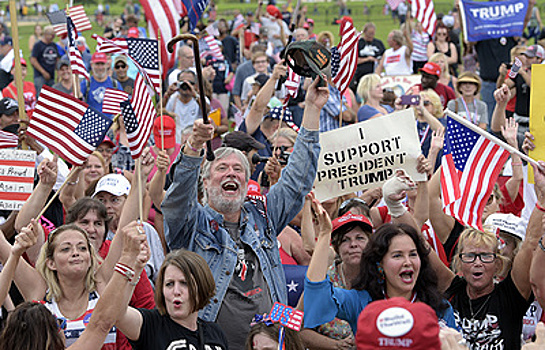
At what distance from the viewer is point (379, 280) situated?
495 centimetres

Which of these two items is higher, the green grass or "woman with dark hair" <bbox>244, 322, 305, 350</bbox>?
"woman with dark hair" <bbox>244, 322, 305, 350</bbox>

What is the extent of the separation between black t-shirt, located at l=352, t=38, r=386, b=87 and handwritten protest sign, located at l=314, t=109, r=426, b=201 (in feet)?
29.7

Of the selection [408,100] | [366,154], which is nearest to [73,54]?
[366,154]

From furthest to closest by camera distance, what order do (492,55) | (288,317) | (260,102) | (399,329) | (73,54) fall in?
(492,55) → (260,102) → (73,54) → (288,317) → (399,329)

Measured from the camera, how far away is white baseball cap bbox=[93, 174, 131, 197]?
681 cm

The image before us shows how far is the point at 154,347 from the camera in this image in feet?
14.7

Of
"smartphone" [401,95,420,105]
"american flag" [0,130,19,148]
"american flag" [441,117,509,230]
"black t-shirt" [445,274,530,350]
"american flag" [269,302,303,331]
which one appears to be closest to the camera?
"american flag" [269,302,303,331]

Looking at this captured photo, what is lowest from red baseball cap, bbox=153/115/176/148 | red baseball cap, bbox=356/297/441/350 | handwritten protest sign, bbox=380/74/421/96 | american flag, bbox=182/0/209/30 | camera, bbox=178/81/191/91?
handwritten protest sign, bbox=380/74/421/96

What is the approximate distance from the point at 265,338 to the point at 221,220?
2.54ft

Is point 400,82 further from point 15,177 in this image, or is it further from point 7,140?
point 15,177

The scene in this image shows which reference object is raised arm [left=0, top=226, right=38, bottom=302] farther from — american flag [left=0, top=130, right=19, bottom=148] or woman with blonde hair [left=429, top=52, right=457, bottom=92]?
woman with blonde hair [left=429, top=52, right=457, bottom=92]

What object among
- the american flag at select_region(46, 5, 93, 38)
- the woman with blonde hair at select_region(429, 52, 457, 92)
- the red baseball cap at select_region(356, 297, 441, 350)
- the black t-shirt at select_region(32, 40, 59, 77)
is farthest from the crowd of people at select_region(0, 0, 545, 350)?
the black t-shirt at select_region(32, 40, 59, 77)

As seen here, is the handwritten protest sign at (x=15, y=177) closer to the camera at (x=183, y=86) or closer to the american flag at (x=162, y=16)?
the american flag at (x=162, y=16)

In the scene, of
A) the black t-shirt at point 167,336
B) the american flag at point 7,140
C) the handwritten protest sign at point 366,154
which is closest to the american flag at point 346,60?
the handwritten protest sign at point 366,154
